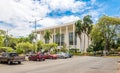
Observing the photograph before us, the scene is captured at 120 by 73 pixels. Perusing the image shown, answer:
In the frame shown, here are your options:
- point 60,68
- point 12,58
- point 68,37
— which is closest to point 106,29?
point 68,37

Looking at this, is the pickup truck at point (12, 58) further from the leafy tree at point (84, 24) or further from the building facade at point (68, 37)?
the building facade at point (68, 37)

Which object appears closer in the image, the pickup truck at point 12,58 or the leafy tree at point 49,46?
the pickup truck at point 12,58

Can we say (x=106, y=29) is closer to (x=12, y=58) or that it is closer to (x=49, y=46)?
(x=49, y=46)

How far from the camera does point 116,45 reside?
293 ft

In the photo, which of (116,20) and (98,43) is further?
(98,43)

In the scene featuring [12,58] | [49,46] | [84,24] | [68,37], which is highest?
[84,24]

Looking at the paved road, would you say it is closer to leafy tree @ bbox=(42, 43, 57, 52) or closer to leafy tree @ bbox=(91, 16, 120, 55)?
leafy tree @ bbox=(91, 16, 120, 55)

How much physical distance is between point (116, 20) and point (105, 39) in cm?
762

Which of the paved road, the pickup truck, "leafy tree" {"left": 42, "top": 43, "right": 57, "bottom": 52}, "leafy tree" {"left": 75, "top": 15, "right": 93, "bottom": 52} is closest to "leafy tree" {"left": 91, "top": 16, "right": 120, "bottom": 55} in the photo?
"leafy tree" {"left": 75, "top": 15, "right": 93, "bottom": 52}

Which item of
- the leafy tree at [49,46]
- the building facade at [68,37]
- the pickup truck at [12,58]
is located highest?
the building facade at [68,37]

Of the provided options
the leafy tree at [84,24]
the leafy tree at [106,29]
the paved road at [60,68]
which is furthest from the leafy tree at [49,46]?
the paved road at [60,68]

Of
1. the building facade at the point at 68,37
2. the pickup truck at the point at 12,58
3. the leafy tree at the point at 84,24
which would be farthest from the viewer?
the building facade at the point at 68,37

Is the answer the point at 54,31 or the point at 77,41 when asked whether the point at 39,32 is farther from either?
the point at 77,41

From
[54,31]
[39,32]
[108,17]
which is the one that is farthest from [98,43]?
[39,32]
